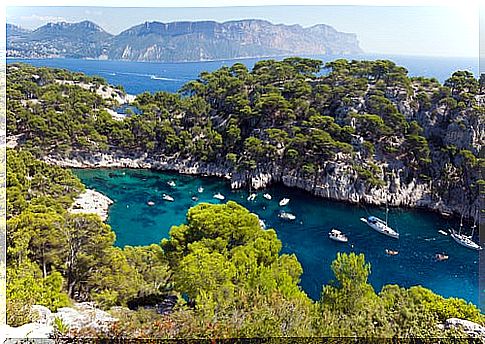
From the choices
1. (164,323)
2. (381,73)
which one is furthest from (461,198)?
Answer: (164,323)

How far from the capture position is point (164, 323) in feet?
11.9

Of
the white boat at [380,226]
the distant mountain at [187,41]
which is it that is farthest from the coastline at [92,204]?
the white boat at [380,226]

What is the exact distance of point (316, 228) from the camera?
41.8ft

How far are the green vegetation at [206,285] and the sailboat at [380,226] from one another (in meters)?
6.02

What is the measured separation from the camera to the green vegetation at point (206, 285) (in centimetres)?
364

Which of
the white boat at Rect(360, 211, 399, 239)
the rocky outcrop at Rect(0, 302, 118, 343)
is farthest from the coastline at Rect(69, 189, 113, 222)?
the rocky outcrop at Rect(0, 302, 118, 343)

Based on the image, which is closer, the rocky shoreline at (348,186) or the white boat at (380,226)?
the white boat at (380,226)

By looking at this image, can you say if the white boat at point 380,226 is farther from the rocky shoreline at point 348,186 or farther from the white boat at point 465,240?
the rocky shoreline at point 348,186

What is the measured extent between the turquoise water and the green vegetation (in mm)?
3358

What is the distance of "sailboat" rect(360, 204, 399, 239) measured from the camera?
12.2m

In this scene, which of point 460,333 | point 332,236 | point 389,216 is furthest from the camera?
point 389,216

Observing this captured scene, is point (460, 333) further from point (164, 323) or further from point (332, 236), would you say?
point (332, 236)

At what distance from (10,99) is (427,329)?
62.3 feet

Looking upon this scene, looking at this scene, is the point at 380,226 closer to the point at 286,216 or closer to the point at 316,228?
the point at 316,228
